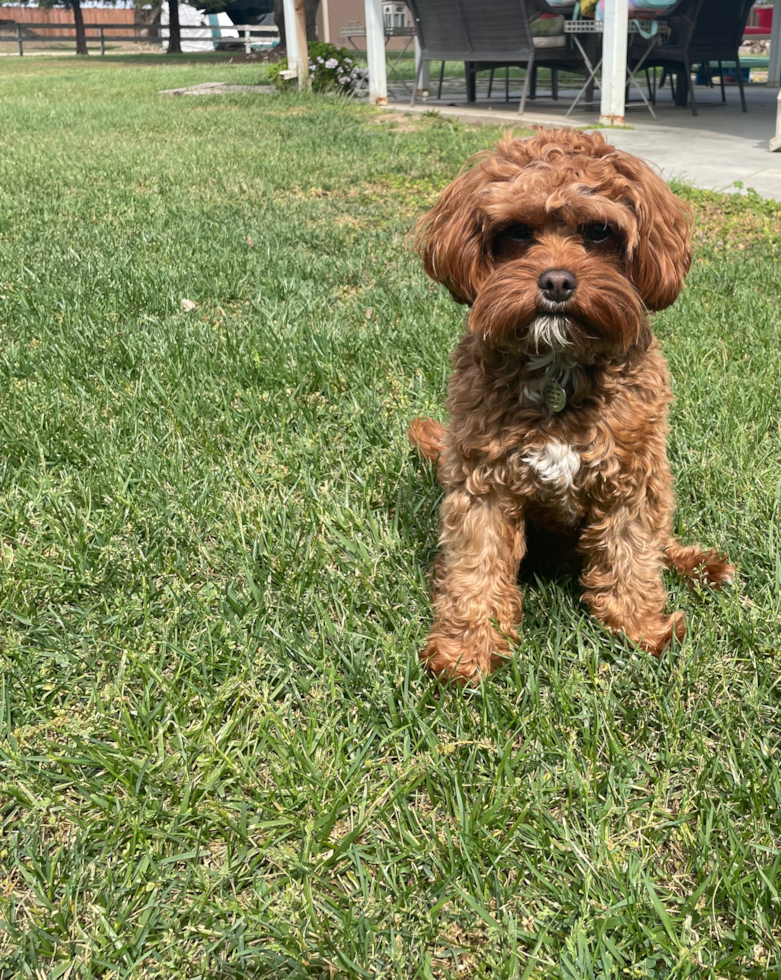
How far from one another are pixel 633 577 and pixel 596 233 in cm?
97

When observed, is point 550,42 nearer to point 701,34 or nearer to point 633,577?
point 701,34

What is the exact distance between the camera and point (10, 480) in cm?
340

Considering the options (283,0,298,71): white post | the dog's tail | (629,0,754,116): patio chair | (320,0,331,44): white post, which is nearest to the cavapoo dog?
the dog's tail

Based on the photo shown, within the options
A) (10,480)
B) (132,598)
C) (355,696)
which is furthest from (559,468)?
(10,480)

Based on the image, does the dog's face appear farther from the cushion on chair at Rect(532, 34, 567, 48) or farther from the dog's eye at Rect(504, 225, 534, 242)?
the cushion on chair at Rect(532, 34, 567, 48)

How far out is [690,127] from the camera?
10.8 metres

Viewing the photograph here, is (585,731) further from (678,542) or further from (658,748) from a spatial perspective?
(678,542)

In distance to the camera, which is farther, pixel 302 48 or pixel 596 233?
pixel 302 48

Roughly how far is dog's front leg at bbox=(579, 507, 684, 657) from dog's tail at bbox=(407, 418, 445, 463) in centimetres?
90

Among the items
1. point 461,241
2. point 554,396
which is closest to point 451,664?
point 554,396

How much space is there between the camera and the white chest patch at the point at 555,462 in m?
2.34

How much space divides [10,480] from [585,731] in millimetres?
2399

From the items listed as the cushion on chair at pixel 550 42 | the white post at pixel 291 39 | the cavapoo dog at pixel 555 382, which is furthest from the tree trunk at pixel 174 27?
the cavapoo dog at pixel 555 382

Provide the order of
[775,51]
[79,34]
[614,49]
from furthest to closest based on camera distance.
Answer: [79,34]
[775,51]
[614,49]
